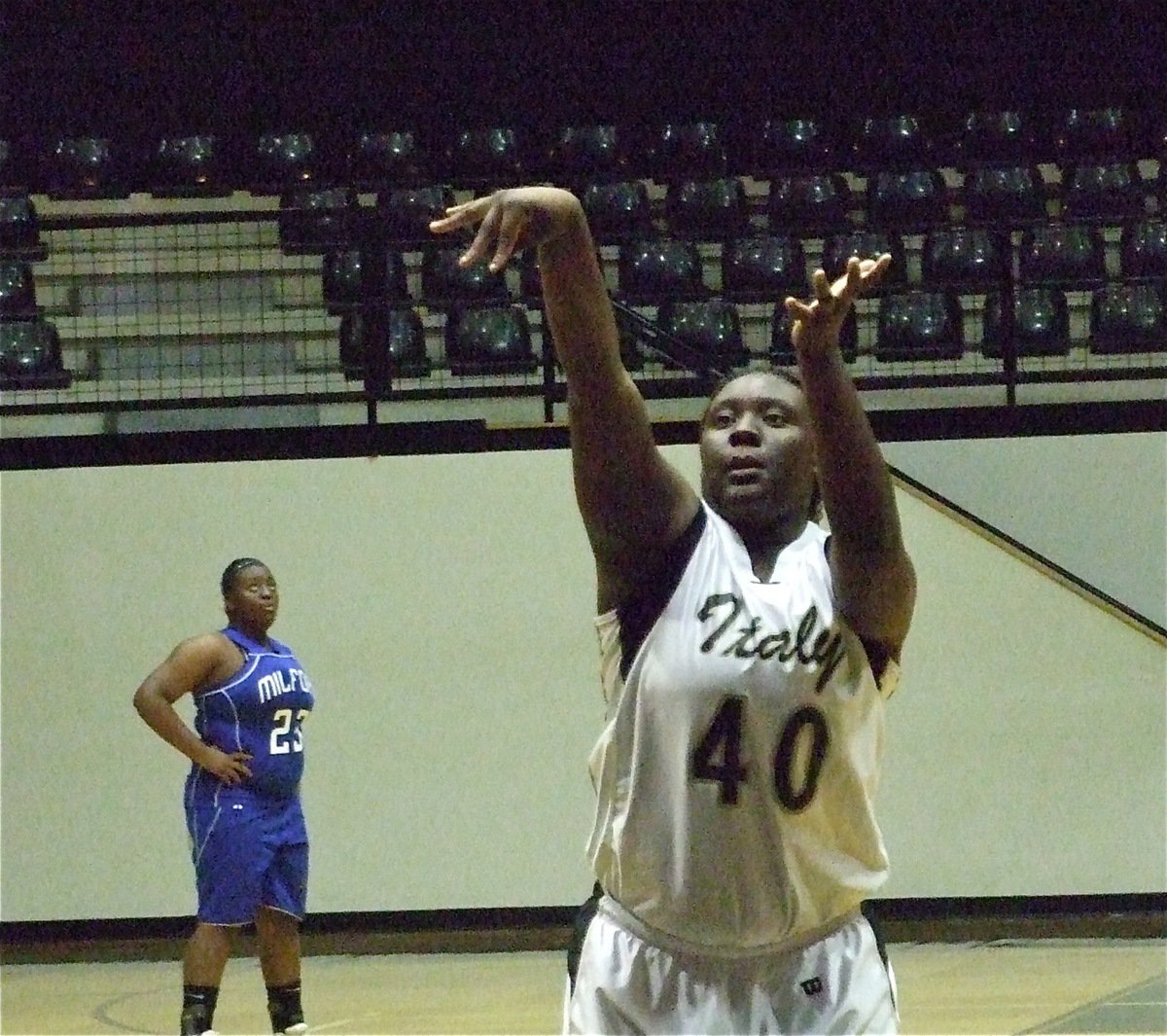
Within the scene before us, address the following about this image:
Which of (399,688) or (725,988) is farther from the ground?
(725,988)

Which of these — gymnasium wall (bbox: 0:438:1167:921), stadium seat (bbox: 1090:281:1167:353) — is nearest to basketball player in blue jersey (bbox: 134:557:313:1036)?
gymnasium wall (bbox: 0:438:1167:921)

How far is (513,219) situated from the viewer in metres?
2.62

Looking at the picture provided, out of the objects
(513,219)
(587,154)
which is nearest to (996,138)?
(587,154)

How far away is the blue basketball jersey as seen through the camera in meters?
6.98

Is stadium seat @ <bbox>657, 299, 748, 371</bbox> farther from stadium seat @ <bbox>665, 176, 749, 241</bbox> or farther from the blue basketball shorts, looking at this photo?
the blue basketball shorts

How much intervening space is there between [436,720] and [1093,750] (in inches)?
123

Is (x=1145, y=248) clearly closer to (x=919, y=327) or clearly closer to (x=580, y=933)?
(x=919, y=327)

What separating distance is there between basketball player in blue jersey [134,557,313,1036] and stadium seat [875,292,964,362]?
3.99 metres

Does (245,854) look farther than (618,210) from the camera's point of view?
No

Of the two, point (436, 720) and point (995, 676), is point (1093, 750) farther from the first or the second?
point (436, 720)

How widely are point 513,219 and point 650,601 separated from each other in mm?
605

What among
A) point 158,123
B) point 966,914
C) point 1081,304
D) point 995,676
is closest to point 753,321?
point 1081,304

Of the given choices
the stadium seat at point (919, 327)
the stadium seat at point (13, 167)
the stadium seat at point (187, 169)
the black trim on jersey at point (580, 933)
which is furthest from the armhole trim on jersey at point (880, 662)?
the stadium seat at point (13, 167)

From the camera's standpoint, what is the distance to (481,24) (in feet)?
41.5
